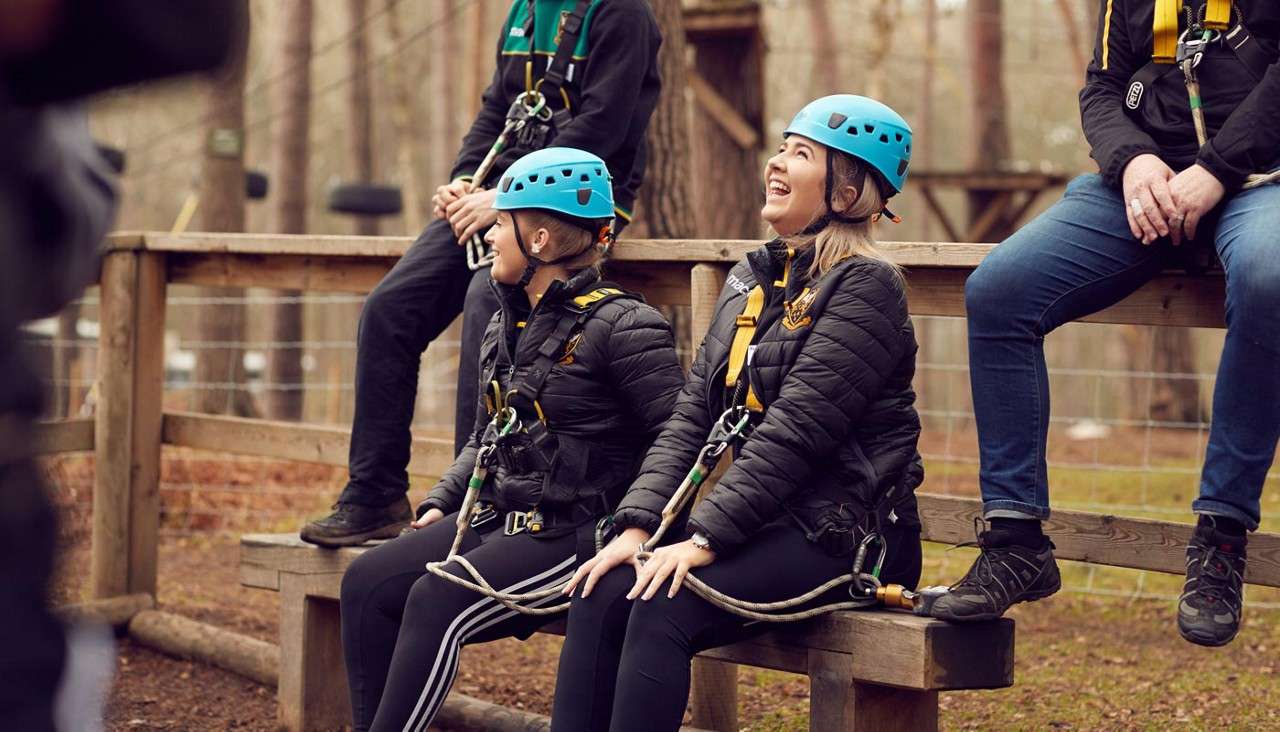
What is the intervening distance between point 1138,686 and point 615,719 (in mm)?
2449

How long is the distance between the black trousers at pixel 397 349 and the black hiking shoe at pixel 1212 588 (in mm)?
1937

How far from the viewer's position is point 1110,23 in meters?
3.59

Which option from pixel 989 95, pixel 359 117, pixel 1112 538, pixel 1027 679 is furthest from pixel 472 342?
pixel 359 117

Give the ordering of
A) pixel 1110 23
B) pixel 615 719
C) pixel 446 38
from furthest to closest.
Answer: pixel 446 38
pixel 1110 23
pixel 615 719

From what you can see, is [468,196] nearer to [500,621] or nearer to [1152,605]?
[500,621]

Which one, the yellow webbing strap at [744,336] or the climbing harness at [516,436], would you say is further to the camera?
the climbing harness at [516,436]

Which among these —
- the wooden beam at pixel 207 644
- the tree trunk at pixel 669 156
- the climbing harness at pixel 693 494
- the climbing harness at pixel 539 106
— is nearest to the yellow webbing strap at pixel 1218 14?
the climbing harness at pixel 693 494

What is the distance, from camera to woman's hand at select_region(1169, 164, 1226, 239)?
3209mm

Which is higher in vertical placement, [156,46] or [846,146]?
[846,146]

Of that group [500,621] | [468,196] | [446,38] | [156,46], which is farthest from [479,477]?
[446,38]

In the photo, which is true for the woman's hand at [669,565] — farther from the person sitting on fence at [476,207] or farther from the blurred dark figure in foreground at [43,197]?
the blurred dark figure in foreground at [43,197]

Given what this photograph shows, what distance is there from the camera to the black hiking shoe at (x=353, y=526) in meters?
4.48

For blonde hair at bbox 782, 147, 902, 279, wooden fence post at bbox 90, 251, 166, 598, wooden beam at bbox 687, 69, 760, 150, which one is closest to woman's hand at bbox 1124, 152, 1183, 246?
blonde hair at bbox 782, 147, 902, 279

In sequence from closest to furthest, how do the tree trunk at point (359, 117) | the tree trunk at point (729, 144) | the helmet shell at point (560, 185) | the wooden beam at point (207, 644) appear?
the helmet shell at point (560, 185), the wooden beam at point (207, 644), the tree trunk at point (729, 144), the tree trunk at point (359, 117)
